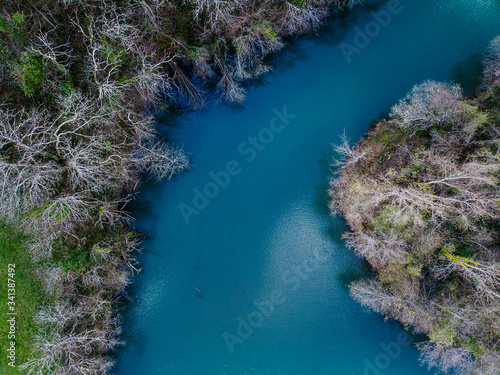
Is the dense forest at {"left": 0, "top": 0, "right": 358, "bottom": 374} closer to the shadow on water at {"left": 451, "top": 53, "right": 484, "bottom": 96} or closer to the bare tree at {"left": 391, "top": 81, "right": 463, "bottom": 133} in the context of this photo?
the bare tree at {"left": 391, "top": 81, "right": 463, "bottom": 133}

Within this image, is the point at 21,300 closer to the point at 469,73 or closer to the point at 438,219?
the point at 438,219

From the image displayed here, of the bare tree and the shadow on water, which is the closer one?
the bare tree

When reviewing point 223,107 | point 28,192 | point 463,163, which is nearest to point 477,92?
point 463,163

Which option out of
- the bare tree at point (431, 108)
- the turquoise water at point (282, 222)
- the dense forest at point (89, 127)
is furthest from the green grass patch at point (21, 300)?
the bare tree at point (431, 108)

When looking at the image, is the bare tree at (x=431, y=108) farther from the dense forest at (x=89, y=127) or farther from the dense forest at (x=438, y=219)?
the dense forest at (x=89, y=127)

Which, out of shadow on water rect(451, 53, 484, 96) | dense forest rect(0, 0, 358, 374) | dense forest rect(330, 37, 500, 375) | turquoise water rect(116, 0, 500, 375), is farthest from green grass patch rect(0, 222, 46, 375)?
shadow on water rect(451, 53, 484, 96)

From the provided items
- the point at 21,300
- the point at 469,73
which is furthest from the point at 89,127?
the point at 469,73
